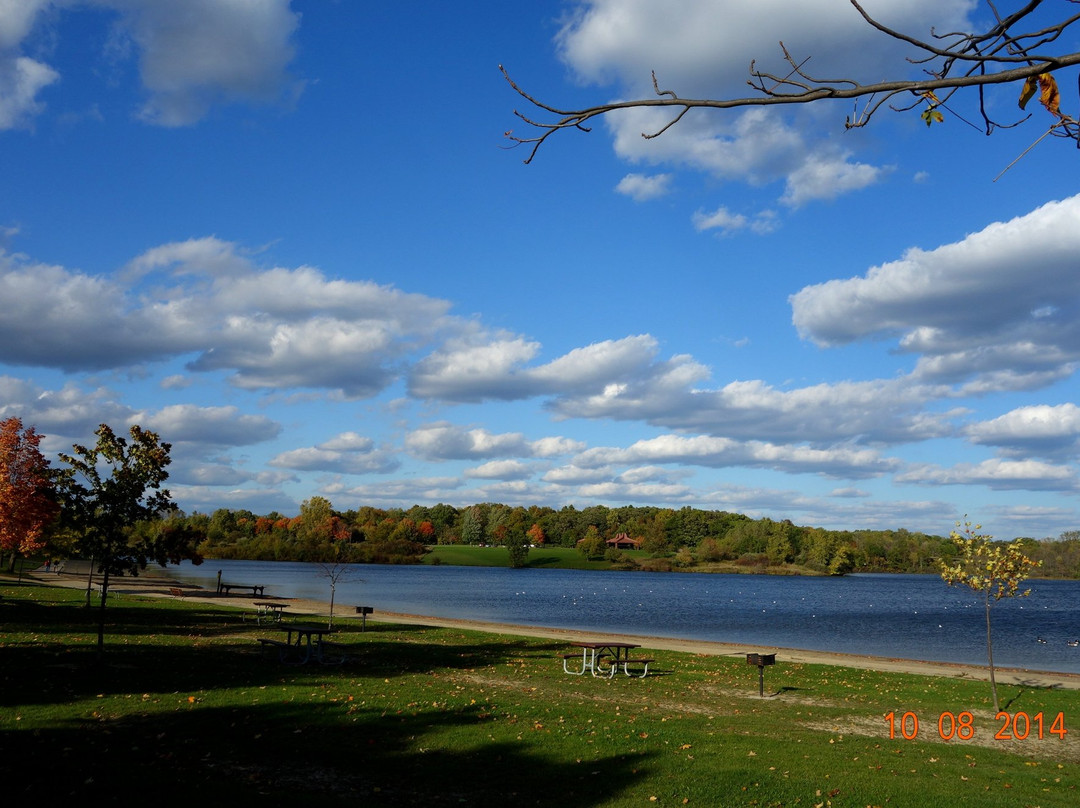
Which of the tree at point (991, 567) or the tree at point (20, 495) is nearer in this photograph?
the tree at point (991, 567)

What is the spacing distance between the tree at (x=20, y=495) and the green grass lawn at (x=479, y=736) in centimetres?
2078

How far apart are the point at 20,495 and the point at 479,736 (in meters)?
35.7

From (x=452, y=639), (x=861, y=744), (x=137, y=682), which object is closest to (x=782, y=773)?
(x=861, y=744)

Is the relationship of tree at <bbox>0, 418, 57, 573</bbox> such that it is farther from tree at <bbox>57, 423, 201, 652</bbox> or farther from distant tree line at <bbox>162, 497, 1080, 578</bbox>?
distant tree line at <bbox>162, 497, 1080, 578</bbox>

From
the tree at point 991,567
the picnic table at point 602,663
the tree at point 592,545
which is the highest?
the tree at point 991,567

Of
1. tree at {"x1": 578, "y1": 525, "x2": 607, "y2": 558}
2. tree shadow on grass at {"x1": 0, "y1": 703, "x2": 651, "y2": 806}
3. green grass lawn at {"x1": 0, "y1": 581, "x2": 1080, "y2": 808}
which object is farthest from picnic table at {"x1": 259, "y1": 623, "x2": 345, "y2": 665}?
tree at {"x1": 578, "y1": 525, "x2": 607, "y2": 558}

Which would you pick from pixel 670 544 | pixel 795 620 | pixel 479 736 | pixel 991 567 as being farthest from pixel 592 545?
pixel 479 736

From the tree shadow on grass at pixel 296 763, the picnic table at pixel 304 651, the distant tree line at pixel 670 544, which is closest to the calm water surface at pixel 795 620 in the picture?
the picnic table at pixel 304 651

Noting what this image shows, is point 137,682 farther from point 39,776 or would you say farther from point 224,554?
point 224,554

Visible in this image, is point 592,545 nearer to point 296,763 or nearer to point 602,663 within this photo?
point 602,663

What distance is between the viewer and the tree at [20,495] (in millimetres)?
36625

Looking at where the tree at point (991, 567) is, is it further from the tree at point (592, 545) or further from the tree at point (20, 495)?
the tree at point (592, 545)

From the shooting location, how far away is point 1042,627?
2117 inches

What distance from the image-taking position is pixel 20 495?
36.9 meters
